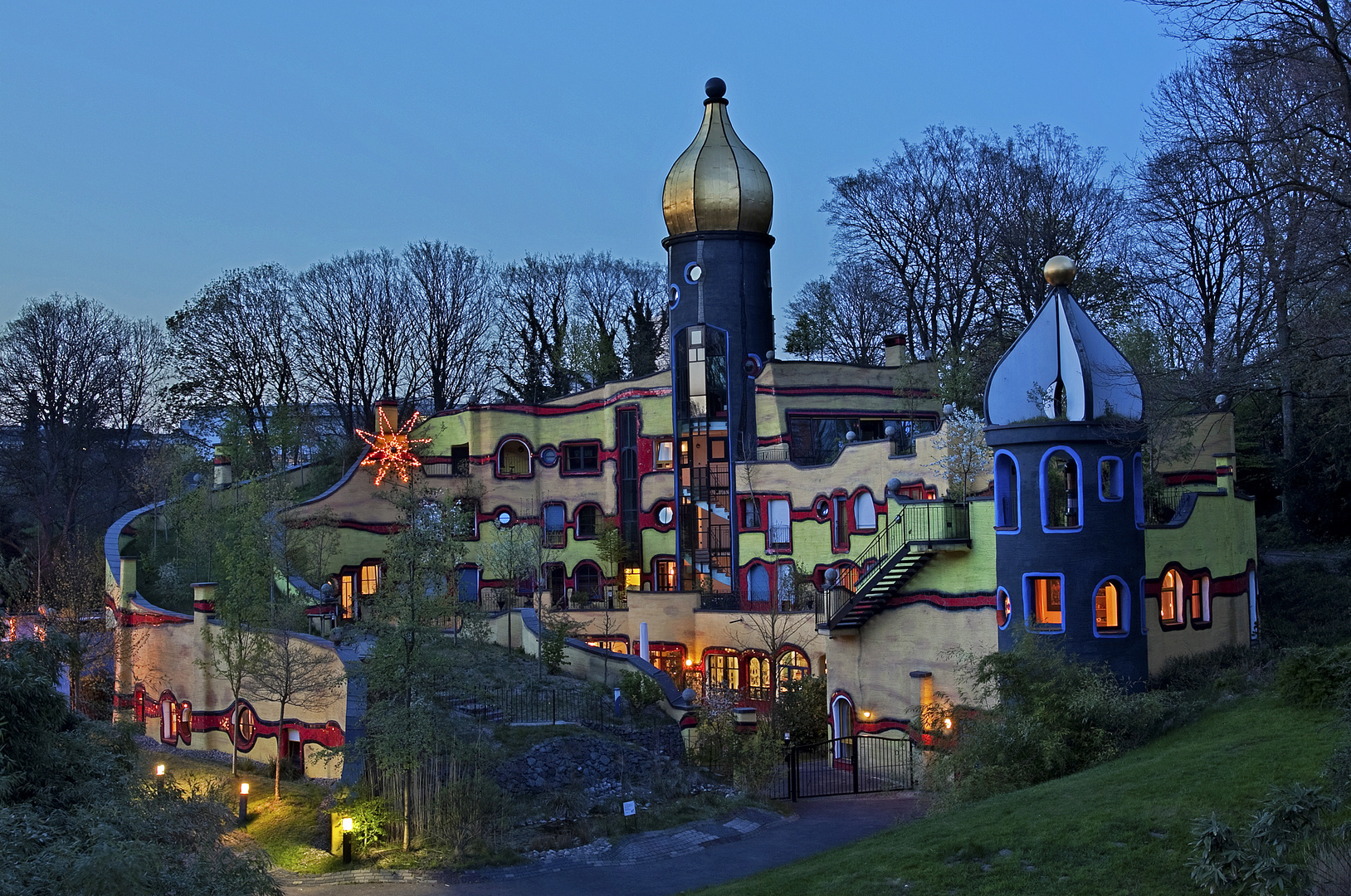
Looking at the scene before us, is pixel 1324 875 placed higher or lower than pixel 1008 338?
lower

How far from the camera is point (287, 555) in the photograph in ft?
109

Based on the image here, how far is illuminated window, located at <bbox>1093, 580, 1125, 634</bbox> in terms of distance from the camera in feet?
73.6

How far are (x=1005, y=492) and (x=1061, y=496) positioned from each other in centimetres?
129

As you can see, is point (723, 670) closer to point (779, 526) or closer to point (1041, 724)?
point (779, 526)

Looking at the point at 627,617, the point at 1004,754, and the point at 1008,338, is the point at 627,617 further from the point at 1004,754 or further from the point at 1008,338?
the point at 1004,754

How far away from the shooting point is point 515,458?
42781 mm

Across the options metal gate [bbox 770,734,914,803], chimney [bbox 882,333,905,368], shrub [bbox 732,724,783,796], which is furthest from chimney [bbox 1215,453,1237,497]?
chimney [bbox 882,333,905,368]

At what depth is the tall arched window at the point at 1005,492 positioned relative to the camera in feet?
75.5

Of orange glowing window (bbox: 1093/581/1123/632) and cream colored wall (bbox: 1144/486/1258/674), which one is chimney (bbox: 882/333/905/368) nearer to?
cream colored wall (bbox: 1144/486/1258/674)

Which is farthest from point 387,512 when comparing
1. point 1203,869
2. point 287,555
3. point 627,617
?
point 1203,869

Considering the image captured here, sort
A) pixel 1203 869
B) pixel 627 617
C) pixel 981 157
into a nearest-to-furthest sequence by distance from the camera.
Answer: pixel 1203 869 < pixel 627 617 < pixel 981 157

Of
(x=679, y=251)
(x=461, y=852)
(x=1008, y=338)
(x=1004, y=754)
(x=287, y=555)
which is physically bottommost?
(x=461, y=852)

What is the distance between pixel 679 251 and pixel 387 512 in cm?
1345

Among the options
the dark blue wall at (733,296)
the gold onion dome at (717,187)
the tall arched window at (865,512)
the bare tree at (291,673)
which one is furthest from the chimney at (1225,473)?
the bare tree at (291,673)
